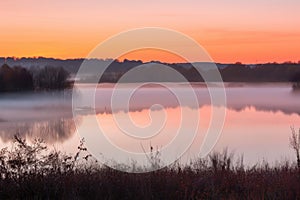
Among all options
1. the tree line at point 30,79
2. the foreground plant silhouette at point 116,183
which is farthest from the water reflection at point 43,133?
the tree line at point 30,79

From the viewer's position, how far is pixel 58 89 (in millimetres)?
53812

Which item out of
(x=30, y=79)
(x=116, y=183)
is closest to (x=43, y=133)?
(x=116, y=183)

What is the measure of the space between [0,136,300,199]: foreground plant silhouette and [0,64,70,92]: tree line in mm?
45355

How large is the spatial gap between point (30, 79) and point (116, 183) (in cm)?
4720

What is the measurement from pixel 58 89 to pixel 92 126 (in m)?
34.6

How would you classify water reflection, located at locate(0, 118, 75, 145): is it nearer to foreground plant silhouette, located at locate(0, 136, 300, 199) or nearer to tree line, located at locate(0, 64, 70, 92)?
foreground plant silhouette, located at locate(0, 136, 300, 199)

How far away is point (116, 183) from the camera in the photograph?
213 inches

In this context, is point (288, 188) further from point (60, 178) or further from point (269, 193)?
point (60, 178)

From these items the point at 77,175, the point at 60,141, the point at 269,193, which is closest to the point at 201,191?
the point at 269,193

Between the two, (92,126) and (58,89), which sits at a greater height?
(58,89)

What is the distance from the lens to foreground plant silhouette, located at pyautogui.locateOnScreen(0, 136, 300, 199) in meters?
5.12

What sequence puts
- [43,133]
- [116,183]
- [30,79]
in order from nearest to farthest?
1. [116,183]
2. [43,133]
3. [30,79]

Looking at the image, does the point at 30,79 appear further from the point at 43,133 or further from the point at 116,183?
the point at 116,183

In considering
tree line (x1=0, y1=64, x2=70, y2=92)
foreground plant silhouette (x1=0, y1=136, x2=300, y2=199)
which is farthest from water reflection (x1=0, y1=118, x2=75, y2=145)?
tree line (x1=0, y1=64, x2=70, y2=92)
